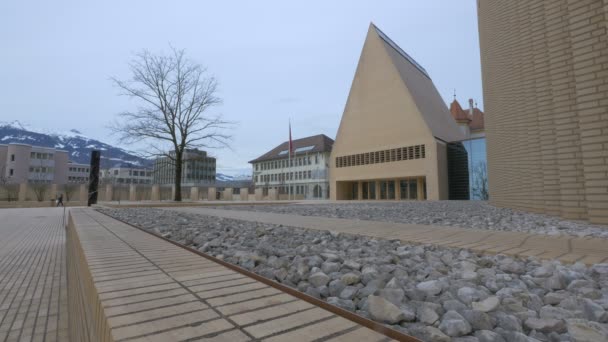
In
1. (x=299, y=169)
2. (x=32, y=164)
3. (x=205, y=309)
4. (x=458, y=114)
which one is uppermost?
(x=458, y=114)

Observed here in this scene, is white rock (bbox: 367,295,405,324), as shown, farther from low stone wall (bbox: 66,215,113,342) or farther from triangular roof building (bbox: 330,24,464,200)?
triangular roof building (bbox: 330,24,464,200)

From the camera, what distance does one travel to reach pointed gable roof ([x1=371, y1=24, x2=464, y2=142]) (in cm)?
2888

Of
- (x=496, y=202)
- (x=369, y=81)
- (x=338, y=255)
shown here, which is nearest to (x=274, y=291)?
(x=338, y=255)

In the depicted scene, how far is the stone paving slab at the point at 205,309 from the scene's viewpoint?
36.9 inches

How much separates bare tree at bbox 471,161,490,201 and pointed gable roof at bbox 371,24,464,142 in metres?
4.27

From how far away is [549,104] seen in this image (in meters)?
6.56

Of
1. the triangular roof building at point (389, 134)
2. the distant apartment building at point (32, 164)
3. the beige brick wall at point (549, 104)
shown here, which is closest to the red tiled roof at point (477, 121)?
the triangular roof building at point (389, 134)

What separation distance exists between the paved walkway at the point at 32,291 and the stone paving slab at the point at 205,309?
7.45 ft

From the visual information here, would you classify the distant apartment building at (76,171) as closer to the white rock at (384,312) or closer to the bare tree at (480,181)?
the bare tree at (480,181)

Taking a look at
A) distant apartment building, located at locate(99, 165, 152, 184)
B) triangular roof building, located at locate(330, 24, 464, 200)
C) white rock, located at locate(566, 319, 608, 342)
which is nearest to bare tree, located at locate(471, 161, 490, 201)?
triangular roof building, located at locate(330, 24, 464, 200)

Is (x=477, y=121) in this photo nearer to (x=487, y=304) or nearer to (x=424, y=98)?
(x=424, y=98)

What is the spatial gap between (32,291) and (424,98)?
33675 mm

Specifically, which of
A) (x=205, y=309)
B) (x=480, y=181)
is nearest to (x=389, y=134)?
(x=480, y=181)

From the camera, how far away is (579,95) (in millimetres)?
4953
